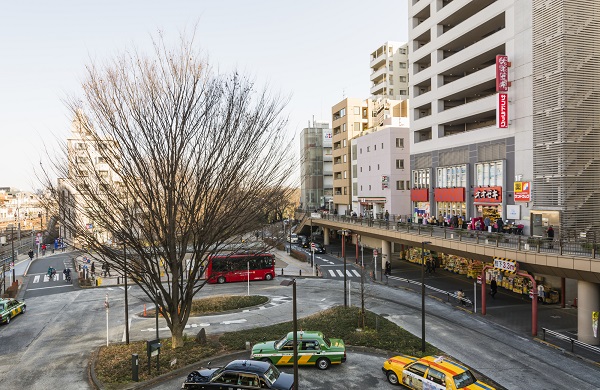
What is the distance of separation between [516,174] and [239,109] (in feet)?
87.9

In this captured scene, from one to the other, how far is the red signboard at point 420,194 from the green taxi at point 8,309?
4155 cm

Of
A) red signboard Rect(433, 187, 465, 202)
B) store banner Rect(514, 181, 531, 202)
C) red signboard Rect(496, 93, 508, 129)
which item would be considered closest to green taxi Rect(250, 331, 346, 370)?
store banner Rect(514, 181, 531, 202)

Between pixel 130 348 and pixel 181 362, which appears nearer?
pixel 181 362

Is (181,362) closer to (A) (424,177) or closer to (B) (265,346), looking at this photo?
(B) (265,346)

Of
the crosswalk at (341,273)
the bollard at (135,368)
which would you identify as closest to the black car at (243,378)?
the bollard at (135,368)

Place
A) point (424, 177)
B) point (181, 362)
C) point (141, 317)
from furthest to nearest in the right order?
point (424, 177), point (141, 317), point (181, 362)

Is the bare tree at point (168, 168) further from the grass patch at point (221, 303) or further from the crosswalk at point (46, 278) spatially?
the crosswalk at point (46, 278)

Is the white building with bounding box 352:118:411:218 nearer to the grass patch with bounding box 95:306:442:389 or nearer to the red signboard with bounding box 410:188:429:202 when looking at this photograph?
the red signboard with bounding box 410:188:429:202

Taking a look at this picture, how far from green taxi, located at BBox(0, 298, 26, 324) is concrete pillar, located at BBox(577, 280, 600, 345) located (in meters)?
36.3

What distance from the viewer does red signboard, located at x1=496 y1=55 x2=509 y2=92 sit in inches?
1272

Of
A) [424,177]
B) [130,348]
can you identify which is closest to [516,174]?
[424,177]

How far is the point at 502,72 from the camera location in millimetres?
32438

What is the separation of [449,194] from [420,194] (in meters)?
6.14

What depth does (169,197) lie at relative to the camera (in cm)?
1552
